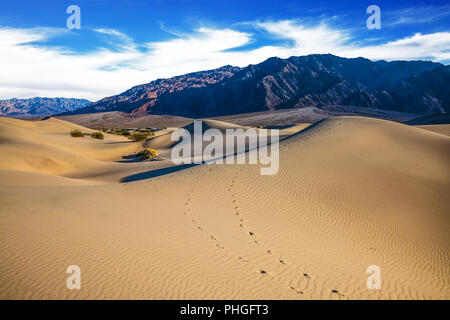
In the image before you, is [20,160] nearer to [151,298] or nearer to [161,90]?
[151,298]

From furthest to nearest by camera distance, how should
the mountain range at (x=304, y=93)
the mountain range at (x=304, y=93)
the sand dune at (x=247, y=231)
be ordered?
the mountain range at (x=304, y=93) < the mountain range at (x=304, y=93) < the sand dune at (x=247, y=231)

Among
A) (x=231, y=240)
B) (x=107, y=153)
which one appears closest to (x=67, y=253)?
(x=231, y=240)

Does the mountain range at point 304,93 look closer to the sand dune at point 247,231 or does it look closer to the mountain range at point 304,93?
the mountain range at point 304,93

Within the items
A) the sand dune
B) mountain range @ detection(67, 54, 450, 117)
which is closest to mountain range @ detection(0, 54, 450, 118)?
mountain range @ detection(67, 54, 450, 117)

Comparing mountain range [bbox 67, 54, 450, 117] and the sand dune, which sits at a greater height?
mountain range [bbox 67, 54, 450, 117]

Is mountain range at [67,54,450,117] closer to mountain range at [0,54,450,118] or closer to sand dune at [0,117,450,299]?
mountain range at [0,54,450,118]

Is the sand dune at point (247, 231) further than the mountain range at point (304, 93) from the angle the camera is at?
No

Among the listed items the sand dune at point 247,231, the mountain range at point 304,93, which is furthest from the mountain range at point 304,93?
the sand dune at point 247,231

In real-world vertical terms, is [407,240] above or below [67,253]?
below
